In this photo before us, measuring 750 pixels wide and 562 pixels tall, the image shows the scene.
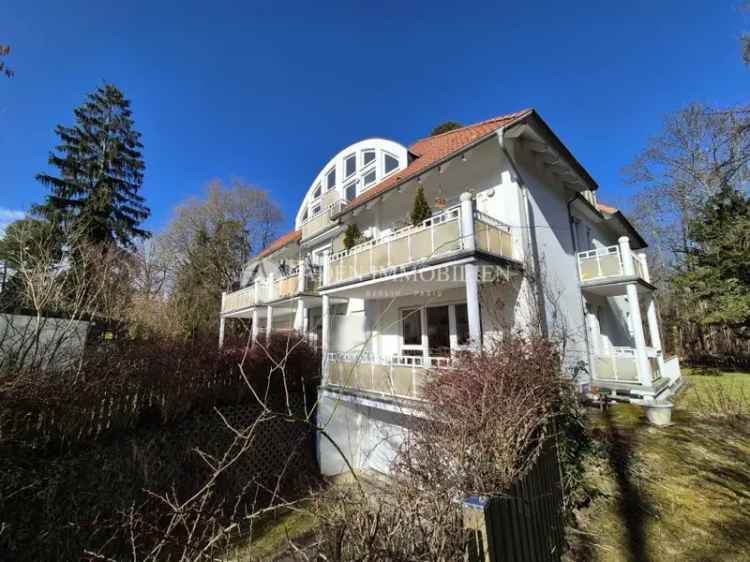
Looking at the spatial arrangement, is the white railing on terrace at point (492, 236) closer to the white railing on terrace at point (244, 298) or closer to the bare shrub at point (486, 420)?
the bare shrub at point (486, 420)

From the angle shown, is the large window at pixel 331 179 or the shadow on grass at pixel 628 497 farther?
the large window at pixel 331 179

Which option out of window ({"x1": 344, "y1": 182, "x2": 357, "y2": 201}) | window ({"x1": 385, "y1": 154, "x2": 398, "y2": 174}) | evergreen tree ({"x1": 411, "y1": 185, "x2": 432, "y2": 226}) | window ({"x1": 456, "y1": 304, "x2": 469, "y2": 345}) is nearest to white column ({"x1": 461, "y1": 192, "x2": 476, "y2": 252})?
evergreen tree ({"x1": 411, "y1": 185, "x2": 432, "y2": 226})

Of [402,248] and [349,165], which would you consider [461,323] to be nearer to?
[402,248]

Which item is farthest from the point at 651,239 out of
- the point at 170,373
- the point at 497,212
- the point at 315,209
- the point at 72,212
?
the point at 72,212

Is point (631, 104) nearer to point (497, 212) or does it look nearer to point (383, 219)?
point (497, 212)

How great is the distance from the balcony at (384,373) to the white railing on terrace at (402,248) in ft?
8.17

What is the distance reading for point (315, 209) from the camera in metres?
18.6

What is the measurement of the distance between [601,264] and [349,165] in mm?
12016

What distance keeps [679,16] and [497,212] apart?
9.65 m

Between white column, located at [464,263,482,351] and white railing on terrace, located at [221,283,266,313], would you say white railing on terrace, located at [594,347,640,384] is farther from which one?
white railing on terrace, located at [221,283,266,313]

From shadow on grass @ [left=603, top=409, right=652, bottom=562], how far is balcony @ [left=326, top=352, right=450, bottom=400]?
3.51 m

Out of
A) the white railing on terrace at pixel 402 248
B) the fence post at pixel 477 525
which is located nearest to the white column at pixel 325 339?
the white railing on terrace at pixel 402 248

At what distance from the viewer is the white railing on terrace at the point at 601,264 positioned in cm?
1034

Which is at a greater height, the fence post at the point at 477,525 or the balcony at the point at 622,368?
the balcony at the point at 622,368
